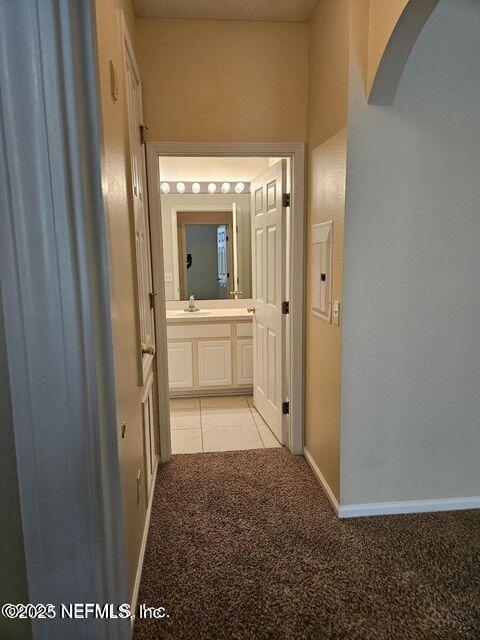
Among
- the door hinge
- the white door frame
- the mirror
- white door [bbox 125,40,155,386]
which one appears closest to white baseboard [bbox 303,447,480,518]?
the white door frame

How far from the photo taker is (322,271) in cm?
242

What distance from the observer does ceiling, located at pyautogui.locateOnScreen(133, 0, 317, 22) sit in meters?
2.36

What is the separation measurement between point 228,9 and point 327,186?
47.9 inches

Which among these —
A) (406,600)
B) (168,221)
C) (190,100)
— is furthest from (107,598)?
(168,221)

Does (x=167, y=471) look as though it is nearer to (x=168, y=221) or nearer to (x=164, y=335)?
(x=164, y=335)

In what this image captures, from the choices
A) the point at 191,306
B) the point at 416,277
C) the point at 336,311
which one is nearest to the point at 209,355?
the point at 191,306

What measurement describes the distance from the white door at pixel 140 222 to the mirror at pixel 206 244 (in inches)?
73.1

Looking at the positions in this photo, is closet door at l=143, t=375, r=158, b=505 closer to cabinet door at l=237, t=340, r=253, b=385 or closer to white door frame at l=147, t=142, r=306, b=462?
white door frame at l=147, t=142, r=306, b=462

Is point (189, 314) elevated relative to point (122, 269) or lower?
lower

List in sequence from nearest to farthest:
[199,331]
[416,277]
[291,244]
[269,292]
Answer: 1. [416,277]
2. [291,244]
3. [269,292]
4. [199,331]

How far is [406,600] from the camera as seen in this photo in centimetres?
171

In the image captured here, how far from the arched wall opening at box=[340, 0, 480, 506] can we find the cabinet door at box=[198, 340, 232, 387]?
6.92 feet

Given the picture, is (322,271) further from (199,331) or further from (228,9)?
(199,331)

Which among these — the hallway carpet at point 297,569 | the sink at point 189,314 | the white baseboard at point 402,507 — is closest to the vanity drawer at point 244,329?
the sink at point 189,314
